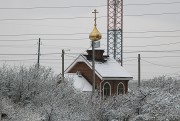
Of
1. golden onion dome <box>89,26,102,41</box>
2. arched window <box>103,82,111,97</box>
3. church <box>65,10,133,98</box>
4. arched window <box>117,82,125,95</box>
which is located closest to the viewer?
golden onion dome <box>89,26,102,41</box>

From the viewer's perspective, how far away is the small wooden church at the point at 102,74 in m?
43.3

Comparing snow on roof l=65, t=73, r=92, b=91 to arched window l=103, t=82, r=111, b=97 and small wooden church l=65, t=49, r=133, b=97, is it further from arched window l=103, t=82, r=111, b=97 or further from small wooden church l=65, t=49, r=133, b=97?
arched window l=103, t=82, r=111, b=97

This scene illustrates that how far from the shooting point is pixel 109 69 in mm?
44281

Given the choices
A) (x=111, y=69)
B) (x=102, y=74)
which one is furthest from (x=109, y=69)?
(x=102, y=74)

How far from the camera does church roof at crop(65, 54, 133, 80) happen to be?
1706 inches

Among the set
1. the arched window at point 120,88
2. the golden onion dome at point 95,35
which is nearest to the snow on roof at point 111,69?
the arched window at point 120,88

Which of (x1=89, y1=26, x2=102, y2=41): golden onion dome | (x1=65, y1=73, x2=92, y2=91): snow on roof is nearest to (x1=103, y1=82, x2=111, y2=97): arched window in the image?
(x1=65, y1=73, x2=92, y2=91): snow on roof

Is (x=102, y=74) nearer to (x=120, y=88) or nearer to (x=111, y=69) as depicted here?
(x=111, y=69)

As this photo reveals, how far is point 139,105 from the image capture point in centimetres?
2380

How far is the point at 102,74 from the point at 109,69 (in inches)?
58.3

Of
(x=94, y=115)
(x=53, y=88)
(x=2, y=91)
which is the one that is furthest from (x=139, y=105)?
(x=2, y=91)

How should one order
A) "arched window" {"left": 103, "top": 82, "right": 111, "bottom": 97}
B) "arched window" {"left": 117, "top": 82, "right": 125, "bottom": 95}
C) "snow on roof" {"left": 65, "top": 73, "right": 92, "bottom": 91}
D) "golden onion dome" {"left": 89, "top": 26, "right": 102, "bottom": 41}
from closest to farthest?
"golden onion dome" {"left": 89, "top": 26, "right": 102, "bottom": 41}, "snow on roof" {"left": 65, "top": 73, "right": 92, "bottom": 91}, "arched window" {"left": 103, "top": 82, "right": 111, "bottom": 97}, "arched window" {"left": 117, "top": 82, "right": 125, "bottom": 95}

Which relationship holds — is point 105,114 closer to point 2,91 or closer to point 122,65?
point 2,91

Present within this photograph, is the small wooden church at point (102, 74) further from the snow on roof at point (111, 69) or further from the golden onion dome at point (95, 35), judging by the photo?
the golden onion dome at point (95, 35)
